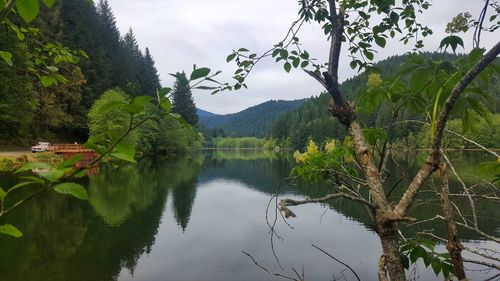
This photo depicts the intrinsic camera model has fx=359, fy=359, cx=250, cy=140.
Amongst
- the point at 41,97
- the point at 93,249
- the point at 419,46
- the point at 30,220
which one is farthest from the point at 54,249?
the point at 41,97

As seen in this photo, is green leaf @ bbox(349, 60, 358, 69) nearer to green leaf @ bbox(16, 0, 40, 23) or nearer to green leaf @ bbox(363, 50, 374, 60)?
green leaf @ bbox(363, 50, 374, 60)

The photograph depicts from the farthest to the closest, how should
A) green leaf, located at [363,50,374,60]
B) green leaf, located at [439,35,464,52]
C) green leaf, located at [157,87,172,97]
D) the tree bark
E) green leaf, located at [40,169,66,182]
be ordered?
green leaf, located at [363,50,374,60], green leaf, located at [439,35,464,52], the tree bark, green leaf, located at [157,87,172,97], green leaf, located at [40,169,66,182]

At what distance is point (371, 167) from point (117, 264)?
1062 cm

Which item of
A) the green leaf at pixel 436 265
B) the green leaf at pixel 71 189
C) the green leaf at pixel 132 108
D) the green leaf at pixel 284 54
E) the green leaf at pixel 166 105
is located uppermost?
the green leaf at pixel 284 54

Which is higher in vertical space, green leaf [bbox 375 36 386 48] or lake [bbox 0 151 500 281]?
green leaf [bbox 375 36 386 48]

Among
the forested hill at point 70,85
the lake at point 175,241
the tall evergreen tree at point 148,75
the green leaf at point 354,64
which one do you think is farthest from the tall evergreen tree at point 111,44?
the green leaf at point 354,64

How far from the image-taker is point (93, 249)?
1144 cm

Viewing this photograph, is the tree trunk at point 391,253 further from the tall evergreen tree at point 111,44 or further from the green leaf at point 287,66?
the tall evergreen tree at point 111,44

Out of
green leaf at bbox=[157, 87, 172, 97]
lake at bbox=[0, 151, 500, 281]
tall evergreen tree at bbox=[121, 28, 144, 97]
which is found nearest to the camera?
green leaf at bbox=[157, 87, 172, 97]

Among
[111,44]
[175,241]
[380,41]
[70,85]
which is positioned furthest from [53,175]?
[111,44]

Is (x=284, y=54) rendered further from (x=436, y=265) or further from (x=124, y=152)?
(x=436, y=265)

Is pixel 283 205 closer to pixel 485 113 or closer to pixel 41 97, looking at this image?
pixel 485 113

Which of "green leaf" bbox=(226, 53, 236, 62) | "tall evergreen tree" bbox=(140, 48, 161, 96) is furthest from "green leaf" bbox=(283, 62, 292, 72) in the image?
"tall evergreen tree" bbox=(140, 48, 161, 96)

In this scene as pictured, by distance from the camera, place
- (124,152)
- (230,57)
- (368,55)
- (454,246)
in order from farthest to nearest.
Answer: (368,55)
(230,57)
(454,246)
(124,152)
